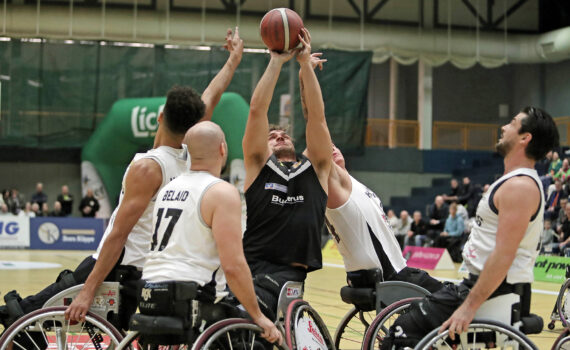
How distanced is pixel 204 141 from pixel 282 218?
3.04 feet

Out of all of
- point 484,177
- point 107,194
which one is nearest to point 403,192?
point 484,177

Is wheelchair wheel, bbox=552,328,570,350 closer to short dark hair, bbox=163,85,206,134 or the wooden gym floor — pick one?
short dark hair, bbox=163,85,206,134

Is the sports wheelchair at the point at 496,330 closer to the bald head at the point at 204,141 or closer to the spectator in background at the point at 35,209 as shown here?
the bald head at the point at 204,141

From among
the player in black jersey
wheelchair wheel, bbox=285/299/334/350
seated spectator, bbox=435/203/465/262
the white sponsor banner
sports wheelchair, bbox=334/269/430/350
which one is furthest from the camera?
the white sponsor banner

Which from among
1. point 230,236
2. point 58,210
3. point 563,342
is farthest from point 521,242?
point 58,210

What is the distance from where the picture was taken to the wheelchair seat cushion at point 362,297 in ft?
17.7

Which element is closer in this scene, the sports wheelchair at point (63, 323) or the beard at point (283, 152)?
the sports wheelchair at point (63, 323)

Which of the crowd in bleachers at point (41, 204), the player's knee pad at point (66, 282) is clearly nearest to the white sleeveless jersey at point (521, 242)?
the player's knee pad at point (66, 282)

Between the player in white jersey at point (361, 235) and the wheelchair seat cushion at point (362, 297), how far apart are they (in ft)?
0.24

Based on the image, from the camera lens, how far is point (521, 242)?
13.7 feet

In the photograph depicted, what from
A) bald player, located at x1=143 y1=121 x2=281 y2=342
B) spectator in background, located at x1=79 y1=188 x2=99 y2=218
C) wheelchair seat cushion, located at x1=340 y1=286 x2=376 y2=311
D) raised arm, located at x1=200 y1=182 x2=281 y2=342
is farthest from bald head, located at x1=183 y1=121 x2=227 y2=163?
spectator in background, located at x1=79 y1=188 x2=99 y2=218

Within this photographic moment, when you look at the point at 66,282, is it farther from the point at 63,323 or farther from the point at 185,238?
the point at 185,238

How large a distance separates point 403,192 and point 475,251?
76.0 ft

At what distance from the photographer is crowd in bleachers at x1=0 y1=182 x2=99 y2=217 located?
2298cm
